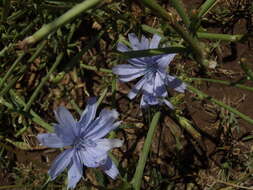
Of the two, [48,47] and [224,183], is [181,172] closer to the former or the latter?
[224,183]

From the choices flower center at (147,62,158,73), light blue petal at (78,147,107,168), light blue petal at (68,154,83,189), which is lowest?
light blue petal at (68,154,83,189)

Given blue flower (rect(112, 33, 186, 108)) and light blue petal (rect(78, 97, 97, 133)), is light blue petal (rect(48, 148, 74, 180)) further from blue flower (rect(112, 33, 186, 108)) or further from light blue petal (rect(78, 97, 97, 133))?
blue flower (rect(112, 33, 186, 108))

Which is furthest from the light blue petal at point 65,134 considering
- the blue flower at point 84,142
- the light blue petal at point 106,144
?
the light blue petal at point 106,144

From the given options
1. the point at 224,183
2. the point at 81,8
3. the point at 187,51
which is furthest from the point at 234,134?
the point at 81,8

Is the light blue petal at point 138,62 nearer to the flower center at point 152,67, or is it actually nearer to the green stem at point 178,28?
the flower center at point 152,67

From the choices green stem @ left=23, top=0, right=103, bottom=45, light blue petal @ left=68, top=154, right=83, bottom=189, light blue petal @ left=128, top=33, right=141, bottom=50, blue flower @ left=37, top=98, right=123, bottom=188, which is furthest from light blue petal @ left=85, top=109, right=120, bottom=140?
green stem @ left=23, top=0, right=103, bottom=45

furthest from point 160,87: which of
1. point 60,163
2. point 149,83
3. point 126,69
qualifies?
point 60,163

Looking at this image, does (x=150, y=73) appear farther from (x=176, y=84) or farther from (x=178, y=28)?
(x=178, y=28)

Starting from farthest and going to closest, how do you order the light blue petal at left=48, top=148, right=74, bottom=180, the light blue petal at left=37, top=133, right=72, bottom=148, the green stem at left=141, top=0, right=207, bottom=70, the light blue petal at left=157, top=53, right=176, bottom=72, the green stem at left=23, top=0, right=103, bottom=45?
the light blue petal at left=157, top=53, right=176, bottom=72
the light blue petal at left=48, top=148, right=74, bottom=180
the light blue petal at left=37, top=133, right=72, bottom=148
the green stem at left=141, top=0, right=207, bottom=70
the green stem at left=23, top=0, right=103, bottom=45
